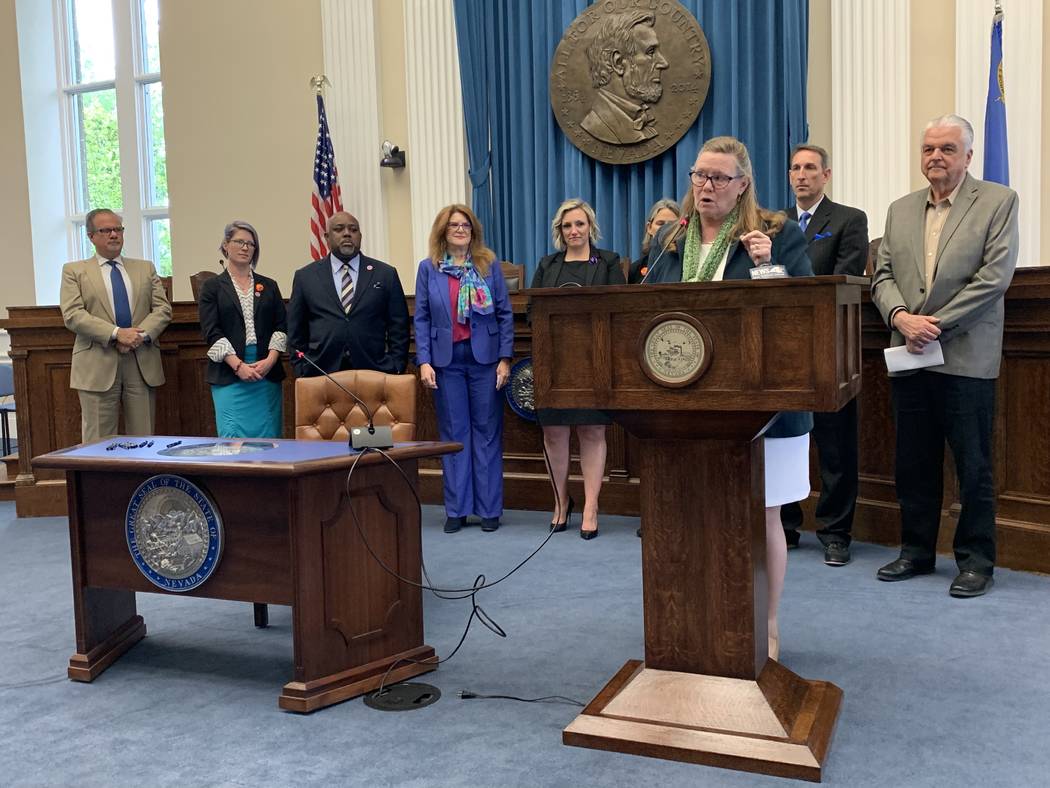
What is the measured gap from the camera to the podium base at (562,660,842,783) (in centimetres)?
204

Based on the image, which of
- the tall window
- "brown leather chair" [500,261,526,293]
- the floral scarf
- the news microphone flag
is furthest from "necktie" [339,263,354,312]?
the tall window

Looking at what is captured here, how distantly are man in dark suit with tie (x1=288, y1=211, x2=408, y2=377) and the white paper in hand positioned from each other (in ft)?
6.94

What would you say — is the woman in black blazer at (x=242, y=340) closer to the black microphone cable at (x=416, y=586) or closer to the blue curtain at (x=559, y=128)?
the black microphone cable at (x=416, y=586)

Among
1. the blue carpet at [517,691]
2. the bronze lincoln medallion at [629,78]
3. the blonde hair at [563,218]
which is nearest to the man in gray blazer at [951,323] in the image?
the blue carpet at [517,691]

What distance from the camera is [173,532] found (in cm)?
266

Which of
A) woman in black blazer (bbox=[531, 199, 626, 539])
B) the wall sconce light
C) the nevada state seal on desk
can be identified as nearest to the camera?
the nevada state seal on desk

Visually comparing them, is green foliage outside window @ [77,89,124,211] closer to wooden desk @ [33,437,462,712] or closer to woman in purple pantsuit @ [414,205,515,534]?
woman in purple pantsuit @ [414,205,515,534]

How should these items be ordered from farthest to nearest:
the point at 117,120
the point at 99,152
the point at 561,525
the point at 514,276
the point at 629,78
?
the point at 99,152 → the point at 117,120 → the point at 629,78 → the point at 514,276 → the point at 561,525

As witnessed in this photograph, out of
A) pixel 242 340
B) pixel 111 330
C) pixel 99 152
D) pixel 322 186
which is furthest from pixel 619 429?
pixel 99 152

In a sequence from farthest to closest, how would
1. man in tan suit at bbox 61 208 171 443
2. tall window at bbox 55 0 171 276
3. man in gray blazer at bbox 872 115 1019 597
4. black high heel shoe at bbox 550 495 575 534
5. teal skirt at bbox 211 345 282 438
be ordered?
1. tall window at bbox 55 0 171 276
2. man in tan suit at bbox 61 208 171 443
3. teal skirt at bbox 211 345 282 438
4. black high heel shoe at bbox 550 495 575 534
5. man in gray blazer at bbox 872 115 1019 597

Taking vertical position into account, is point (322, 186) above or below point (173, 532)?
above

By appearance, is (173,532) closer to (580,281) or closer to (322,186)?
(580,281)

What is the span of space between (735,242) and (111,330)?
3.73 m

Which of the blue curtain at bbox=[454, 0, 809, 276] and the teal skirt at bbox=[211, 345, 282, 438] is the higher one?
the blue curtain at bbox=[454, 0, 809, 276]
